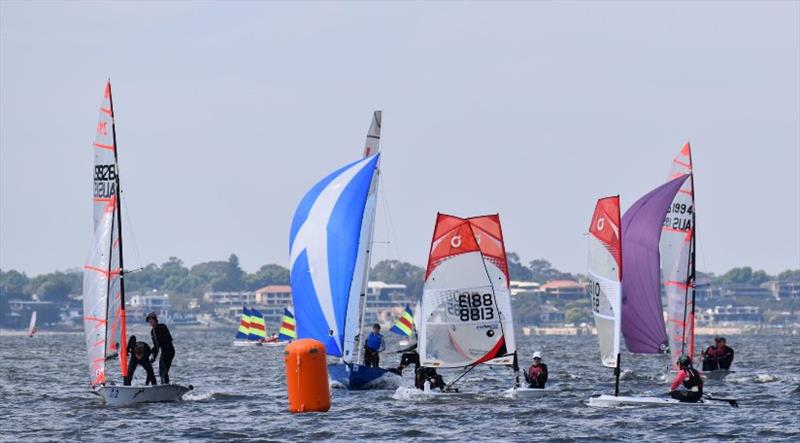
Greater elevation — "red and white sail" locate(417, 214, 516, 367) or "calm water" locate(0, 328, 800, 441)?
"red and white sail" locate(417, 214, 516, 367)

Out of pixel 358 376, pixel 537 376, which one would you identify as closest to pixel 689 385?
pixel 537 376

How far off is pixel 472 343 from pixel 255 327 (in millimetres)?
80442

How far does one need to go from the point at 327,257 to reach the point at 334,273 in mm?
471

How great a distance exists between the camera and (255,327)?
122 m

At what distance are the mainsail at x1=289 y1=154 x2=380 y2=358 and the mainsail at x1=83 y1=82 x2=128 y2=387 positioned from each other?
20.8 feet

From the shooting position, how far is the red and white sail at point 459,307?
42.2m

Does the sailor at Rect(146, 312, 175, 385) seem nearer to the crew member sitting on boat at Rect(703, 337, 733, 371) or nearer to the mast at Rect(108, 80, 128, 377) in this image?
the mast at Rect(108, 80, 128, 377)

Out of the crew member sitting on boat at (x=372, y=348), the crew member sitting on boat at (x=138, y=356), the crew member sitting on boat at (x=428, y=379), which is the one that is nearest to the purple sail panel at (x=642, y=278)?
the crew member sitting on boat at (x=372, y=348)

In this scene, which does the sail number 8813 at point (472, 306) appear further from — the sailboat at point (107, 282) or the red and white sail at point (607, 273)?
the sailboat at point (107, 282)

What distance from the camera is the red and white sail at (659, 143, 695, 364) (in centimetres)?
4922

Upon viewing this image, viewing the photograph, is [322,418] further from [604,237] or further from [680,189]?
[680,189]

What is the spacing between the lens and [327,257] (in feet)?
148

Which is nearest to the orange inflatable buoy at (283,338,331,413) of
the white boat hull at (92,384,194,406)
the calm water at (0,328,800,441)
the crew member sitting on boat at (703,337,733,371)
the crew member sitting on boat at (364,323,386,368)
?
the calm water at (0,328,800,441)

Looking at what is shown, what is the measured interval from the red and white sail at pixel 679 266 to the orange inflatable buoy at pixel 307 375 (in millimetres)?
19319
